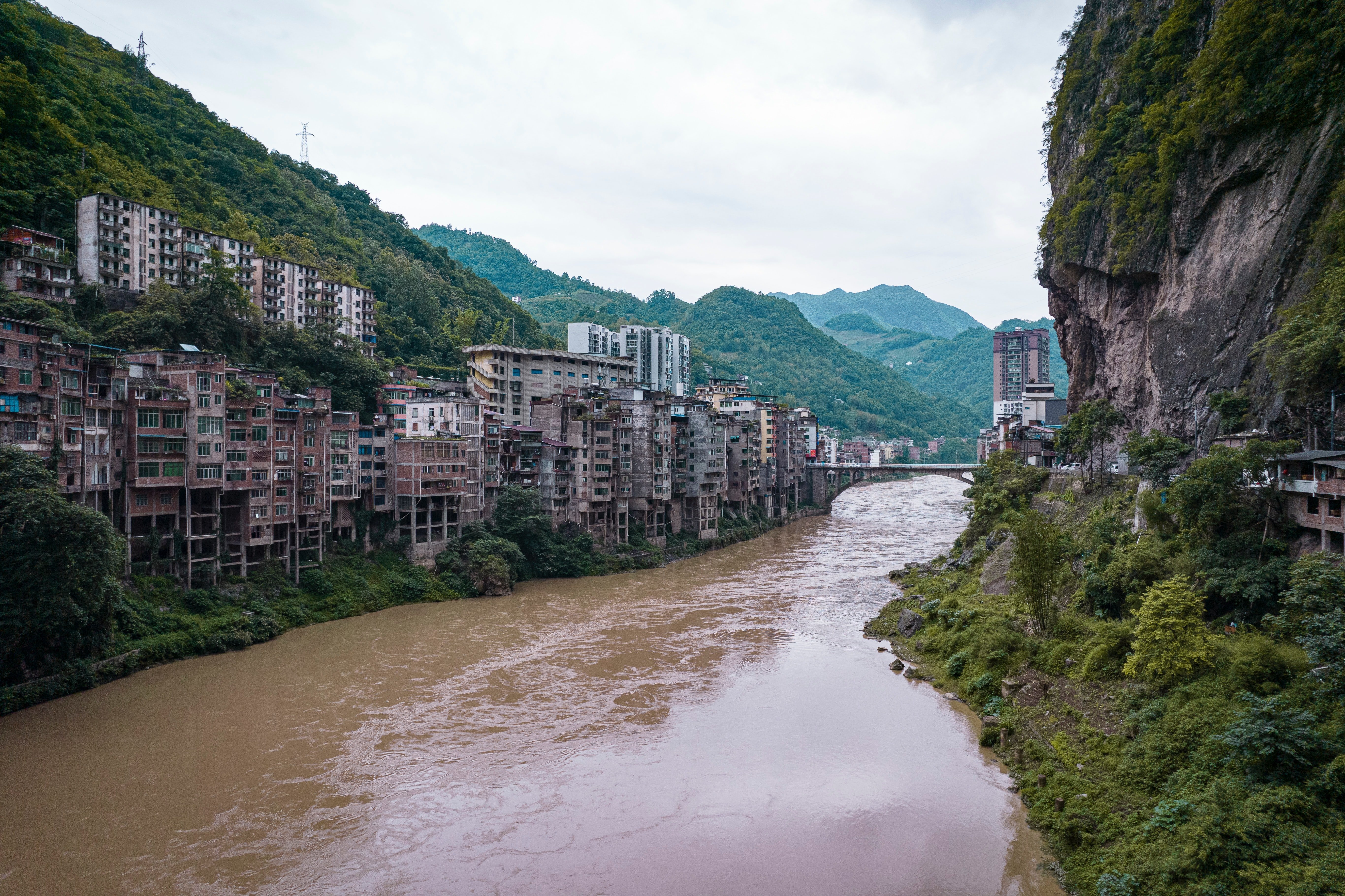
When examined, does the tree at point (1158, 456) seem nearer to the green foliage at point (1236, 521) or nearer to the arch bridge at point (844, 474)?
the green foliage at point (1236, 521)

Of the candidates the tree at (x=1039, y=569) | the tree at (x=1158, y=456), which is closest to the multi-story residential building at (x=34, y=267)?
the tree at (x=1039, y=569)

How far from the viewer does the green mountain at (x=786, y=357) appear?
112 metres

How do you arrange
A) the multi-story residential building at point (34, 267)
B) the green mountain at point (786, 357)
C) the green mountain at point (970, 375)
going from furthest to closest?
the green mountain at point (970, 375)
the green mountain at point (786, 357)
the multi-story residential building at point (34, 267)

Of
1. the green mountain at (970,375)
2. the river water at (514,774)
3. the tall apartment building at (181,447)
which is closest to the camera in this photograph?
the river water at (514,774)

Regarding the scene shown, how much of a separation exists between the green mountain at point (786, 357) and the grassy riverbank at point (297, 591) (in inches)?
2754

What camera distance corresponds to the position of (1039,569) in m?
19.2

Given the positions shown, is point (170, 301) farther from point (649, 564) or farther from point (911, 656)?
point (911, 656)

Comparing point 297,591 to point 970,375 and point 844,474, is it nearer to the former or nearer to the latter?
point 844,474

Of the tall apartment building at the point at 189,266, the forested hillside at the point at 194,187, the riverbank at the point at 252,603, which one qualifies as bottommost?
the riverbank at the point at 252,603

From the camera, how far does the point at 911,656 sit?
22703 mm

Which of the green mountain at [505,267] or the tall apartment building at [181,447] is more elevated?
the green mountain at [505,267]

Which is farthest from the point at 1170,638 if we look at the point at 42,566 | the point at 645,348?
the point at 645,348

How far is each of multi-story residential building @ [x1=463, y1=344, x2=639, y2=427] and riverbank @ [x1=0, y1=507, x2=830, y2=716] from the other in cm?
1572

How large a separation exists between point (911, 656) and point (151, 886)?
1841cm
